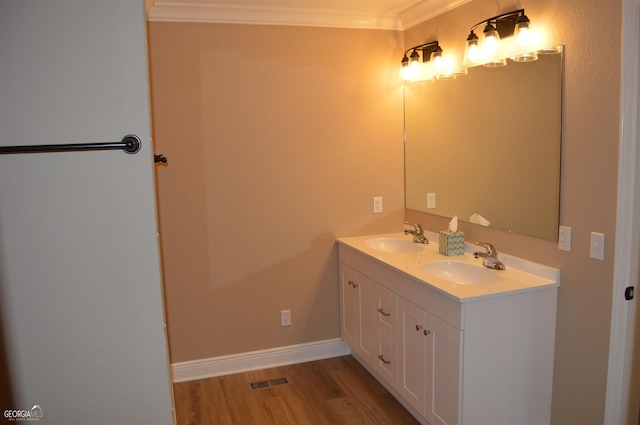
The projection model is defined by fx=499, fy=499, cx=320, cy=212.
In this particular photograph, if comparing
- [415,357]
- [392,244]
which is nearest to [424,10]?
[392,244]

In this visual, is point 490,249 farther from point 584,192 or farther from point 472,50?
point 472,50

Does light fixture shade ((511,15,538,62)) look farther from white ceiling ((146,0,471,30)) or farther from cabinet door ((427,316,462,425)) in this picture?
cabinet door ((427,316,462,425))

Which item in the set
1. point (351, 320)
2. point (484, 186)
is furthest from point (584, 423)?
point (351, 320)

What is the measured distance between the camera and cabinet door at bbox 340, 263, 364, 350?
3500 mm

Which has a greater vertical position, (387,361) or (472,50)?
(472,50)

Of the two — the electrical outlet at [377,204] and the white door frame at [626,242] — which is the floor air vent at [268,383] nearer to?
the electrical outlet at [377,204]

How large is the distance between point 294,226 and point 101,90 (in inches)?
89.9

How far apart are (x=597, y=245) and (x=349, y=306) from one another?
182 centimetres

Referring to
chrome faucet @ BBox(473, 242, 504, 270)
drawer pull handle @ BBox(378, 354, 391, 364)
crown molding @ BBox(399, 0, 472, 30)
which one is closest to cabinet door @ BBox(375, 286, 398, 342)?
drawer pull handle @ BBox(378, 354, 391, 364)

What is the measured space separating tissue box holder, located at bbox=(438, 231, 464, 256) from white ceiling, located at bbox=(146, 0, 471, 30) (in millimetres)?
1424

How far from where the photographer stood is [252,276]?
3.61m

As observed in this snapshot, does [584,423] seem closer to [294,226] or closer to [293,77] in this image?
[294,226]

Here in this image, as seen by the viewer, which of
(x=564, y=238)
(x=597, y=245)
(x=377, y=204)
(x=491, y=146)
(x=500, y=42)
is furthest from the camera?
(x=377, y=204)

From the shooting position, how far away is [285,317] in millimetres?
3713
